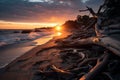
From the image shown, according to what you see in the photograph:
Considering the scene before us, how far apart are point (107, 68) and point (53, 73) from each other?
171 cm

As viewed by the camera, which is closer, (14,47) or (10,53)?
(10,53)

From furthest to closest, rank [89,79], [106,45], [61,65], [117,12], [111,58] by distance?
[117,12] → [61,65] → [106,45] → [111,58] → [89,79]

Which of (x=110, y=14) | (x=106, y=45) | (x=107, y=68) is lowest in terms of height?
(x=107, y=68)

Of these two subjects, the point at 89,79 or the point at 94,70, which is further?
the point at 94,70

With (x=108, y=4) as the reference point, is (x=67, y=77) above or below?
below

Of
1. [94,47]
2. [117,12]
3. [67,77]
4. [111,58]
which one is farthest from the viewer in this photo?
[117,12]

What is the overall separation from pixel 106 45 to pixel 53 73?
232 centimetres

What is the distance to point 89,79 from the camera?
4.83 meters

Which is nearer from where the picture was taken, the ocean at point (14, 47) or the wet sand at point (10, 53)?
the wet sand at point (10, 53)

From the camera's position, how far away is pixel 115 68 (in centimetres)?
550

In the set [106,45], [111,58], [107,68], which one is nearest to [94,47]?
[106,45]

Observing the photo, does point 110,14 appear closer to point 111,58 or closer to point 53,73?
point 111,58

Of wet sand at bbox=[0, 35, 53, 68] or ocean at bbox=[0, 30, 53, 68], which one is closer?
wet sand at bbox=[0, 35, 53, 68]

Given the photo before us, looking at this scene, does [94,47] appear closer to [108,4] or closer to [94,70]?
[94,70]
